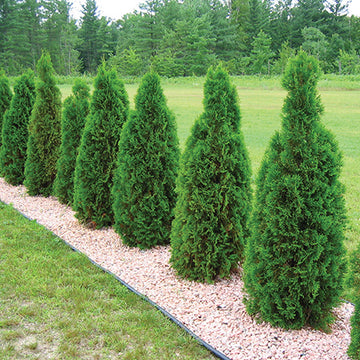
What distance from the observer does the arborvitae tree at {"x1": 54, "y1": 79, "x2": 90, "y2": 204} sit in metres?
7.10

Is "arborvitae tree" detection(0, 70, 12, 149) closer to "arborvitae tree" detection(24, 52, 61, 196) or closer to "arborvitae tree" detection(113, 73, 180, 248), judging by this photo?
"arborvitae tree" detection(24, 52, 61, 196)

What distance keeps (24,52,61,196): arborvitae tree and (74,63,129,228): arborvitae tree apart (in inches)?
79.7

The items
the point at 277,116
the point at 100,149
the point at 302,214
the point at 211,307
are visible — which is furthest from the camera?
the point at 277,116

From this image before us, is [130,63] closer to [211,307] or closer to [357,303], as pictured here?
[211,307]

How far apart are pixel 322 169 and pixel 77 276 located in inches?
120

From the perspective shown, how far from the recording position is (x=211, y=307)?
13.1 feet

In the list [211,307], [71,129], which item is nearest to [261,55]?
[71,129]

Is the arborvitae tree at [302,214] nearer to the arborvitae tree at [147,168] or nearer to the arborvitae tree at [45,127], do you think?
the arborvitae tree at [147,168]

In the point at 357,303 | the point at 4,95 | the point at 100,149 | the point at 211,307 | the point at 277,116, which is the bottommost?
the point at 211,307

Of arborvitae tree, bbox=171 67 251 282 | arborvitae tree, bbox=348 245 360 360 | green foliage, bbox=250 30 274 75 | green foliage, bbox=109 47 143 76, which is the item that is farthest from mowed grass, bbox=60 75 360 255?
green foliage, bbox=250 30 274 75

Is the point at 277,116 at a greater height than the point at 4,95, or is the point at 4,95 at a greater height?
the point at 4,95

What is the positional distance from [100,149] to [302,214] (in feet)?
12.1

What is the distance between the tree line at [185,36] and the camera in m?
52.5

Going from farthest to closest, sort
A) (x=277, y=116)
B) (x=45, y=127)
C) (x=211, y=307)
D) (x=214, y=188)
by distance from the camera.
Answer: (x=277, y=116)
(x=45, y=127)
(x=214, y=188)
(x=211, y=307)
